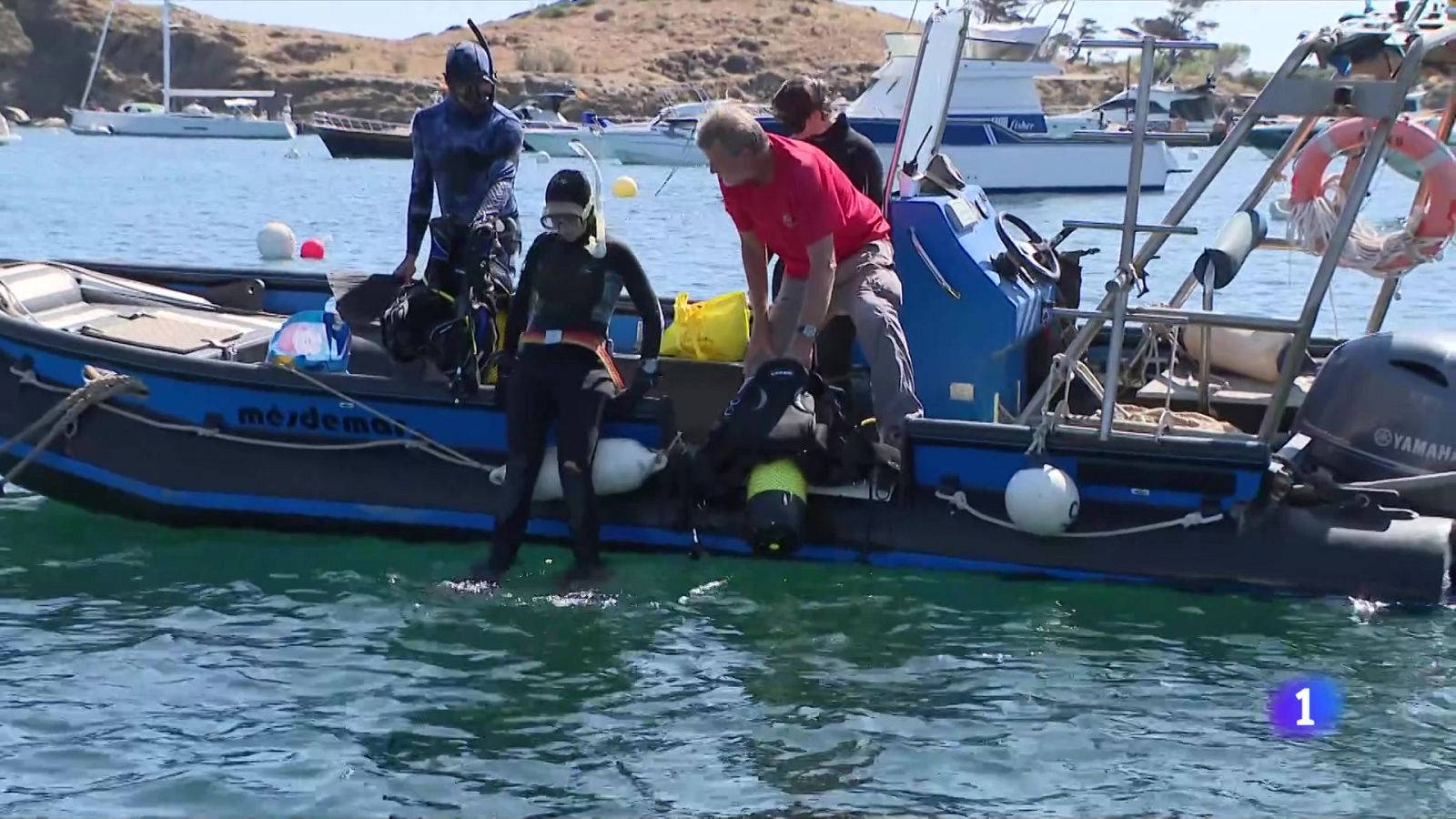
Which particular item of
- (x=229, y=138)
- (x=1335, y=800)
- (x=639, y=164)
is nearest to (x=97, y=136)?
(x=229, y=138)

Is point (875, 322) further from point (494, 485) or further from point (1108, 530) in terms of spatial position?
point (494, 485)

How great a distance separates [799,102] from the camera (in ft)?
24.2

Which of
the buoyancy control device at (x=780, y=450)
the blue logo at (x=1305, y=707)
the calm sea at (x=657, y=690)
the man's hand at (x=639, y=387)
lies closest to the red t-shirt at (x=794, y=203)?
the buoyancy control device at (x=780, y=450)

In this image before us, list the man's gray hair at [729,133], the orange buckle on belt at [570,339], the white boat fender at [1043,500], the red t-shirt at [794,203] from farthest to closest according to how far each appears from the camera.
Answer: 1. the orange buckle on belt at [570,339]
2. the white boat fender at [1043,500]
3. the red t-shirt at [794,203]
4. the man's gray hair at [729,133]

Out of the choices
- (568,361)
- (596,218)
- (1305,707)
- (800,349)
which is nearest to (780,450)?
(800,349)

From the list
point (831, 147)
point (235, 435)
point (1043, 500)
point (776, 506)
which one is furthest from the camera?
point (235, 435)

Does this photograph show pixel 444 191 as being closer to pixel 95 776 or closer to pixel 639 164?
pixel 95 776

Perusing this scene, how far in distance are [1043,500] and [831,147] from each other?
5.79 feet

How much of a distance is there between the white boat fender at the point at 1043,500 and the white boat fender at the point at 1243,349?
1958 mm

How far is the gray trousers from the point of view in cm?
708

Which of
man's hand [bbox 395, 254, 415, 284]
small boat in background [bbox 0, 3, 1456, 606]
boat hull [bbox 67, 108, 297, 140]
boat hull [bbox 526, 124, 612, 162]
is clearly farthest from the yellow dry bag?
boat hull [bbox 67, 108, 297, 140]

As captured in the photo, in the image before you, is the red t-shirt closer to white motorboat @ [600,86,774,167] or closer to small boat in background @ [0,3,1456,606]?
small boat in background @ [0,3,1456,606]

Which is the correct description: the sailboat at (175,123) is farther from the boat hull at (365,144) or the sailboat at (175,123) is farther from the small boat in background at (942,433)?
the small boat in background at (942,433)

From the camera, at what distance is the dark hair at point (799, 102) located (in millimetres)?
7367
